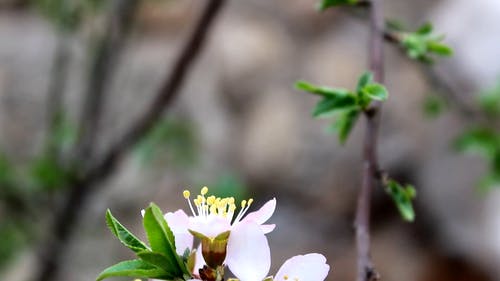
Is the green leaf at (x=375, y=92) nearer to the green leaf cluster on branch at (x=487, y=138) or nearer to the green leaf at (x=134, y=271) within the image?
the green leaf at (x=134, y=271)

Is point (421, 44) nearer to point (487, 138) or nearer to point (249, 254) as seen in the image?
point (249, 254)

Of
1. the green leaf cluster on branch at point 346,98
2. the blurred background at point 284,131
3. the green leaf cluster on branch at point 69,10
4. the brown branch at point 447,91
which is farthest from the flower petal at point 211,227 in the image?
the blurred background at point 284,131

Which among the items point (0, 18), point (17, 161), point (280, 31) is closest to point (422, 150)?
point (280, 31)

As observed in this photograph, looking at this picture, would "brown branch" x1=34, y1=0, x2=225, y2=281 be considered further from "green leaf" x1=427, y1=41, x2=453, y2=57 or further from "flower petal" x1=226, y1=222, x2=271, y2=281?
"flower petal" x1=226, y1=222, x2=271, y2=281

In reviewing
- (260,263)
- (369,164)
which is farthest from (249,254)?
(369,164)

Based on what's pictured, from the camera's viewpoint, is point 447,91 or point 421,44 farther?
point 447,91

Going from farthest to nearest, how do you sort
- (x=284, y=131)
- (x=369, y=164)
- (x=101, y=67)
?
(x=284, y=131) < (x=101, y=67) < (x=369, y=164)
